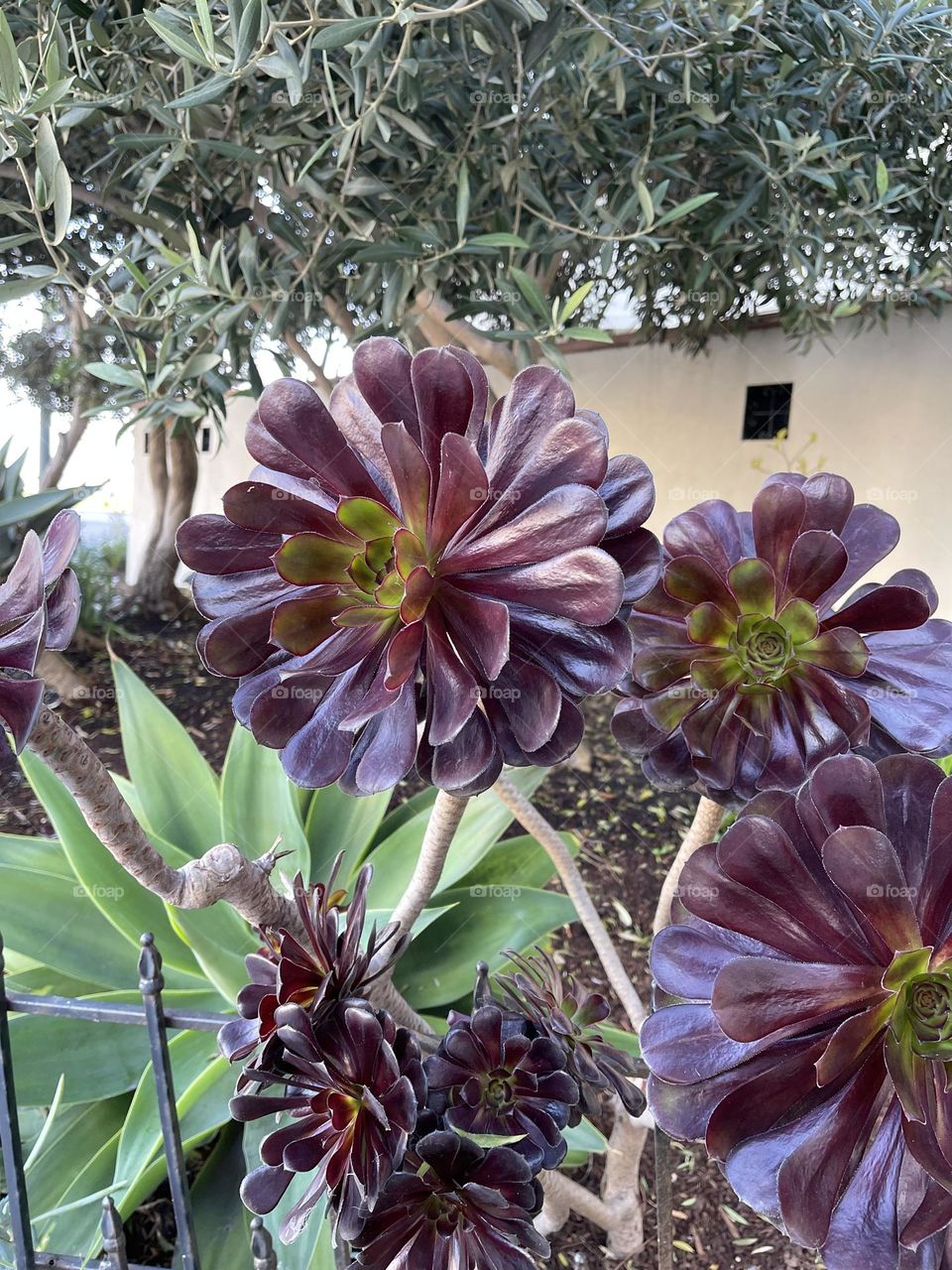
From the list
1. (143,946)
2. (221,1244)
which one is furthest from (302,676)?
(221,1244)

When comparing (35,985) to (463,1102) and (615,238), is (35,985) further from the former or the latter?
(615,238)

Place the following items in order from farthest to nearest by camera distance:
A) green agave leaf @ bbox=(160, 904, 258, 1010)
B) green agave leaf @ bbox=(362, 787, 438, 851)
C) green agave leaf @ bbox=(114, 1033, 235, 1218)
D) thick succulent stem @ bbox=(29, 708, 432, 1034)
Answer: green agave leaf @ bbox=(362, 787, 438, 851) < green agave leaf @ bbox=(160, 904, 258, 1010) < green agave leaf @ bbox=(114, 1033, 235, 1218) < thick succulent stem @ bbox=(29, 708, 432, 1034)

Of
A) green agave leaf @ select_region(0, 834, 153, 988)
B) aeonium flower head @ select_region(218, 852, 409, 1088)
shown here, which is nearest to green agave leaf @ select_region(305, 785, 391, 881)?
green agave leaf @ select_region(0, 834, 153, 988)

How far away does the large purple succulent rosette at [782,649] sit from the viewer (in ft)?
1.29

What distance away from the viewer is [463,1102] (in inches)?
19.6

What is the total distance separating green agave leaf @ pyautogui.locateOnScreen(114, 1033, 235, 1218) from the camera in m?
0.87

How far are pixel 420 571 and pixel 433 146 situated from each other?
951 mm

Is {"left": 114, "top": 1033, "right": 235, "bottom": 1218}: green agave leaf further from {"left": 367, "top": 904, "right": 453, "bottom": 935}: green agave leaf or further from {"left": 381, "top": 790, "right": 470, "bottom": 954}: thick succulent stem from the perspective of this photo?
{"left": 381, "top": 790, "right": 470, "bottom": 954}: thick succulent stem

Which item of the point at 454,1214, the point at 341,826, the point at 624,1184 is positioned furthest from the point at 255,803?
the point at 454,1214

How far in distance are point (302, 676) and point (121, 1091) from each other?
955mm

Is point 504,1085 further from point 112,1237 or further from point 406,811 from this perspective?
point 406,811

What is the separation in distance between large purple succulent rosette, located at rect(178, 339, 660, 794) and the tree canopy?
67 cm

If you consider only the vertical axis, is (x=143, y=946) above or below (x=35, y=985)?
above

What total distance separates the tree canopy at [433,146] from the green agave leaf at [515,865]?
78cm
